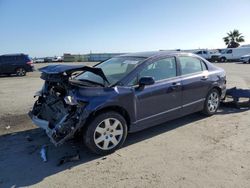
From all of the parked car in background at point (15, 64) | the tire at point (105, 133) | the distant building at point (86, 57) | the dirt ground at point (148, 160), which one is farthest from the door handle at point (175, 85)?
the distant building at point (86, 57)

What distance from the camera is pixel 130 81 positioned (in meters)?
4.84

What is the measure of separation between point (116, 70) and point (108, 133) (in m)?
1.41

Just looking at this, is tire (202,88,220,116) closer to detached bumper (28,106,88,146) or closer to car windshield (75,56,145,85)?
car windshield (75,56,145,85)

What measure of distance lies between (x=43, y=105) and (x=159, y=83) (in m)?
2.30

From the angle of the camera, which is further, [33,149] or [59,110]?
[33,149]

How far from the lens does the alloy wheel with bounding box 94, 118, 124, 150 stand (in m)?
4.42

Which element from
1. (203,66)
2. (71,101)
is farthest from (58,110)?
(203,66)

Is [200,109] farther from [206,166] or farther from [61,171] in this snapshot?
[61,171]

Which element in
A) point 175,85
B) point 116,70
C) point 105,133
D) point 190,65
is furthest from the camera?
point 190,65

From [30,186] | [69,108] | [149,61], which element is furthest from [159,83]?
[30,186]

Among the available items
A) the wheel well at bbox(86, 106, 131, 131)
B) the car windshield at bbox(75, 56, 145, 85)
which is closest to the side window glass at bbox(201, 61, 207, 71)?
the car windshield at bbox(75, 56, 145, 85)

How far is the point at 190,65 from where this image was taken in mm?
6109

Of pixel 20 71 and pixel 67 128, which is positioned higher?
pixel 67 128

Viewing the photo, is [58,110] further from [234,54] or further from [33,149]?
[234,54]
